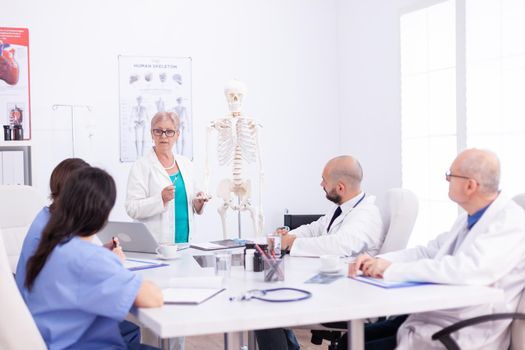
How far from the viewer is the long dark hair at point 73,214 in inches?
71.4

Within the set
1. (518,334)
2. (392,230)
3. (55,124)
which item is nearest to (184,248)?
(392,230)

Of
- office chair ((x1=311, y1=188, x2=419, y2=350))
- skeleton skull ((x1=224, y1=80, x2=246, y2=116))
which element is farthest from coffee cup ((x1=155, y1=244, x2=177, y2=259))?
skeleton skull ((x1=224, y1=80, x2=246, y2=116))

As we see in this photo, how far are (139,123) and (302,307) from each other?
130 inches

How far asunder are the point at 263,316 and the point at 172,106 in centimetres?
342

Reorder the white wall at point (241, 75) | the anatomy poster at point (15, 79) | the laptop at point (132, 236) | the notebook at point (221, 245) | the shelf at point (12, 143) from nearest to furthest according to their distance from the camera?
the laptop at point (132, 236) → the notebook at point (221, 245) → the shelf at point (12, 143) → the anatomy poster at point (15, 79) → the white wall at point (241, 75)

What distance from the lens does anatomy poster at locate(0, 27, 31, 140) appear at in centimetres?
439

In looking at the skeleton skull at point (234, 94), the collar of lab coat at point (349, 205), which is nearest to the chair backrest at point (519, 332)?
the collar of lab coat at point (349, 205)

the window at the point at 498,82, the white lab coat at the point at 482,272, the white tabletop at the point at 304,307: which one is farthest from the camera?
the window at the point at 498,82

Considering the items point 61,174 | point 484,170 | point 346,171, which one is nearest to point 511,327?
point 484,170

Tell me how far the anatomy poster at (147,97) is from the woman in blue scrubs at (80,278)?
292 centimetres

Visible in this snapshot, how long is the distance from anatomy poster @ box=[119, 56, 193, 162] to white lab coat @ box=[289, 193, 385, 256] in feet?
7.66

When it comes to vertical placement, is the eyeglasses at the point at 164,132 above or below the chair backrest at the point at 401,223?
above

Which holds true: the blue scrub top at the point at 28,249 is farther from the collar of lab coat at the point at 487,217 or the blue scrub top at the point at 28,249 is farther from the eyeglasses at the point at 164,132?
A: the collar of lab coat at the point at 487,217

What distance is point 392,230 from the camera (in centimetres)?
274
